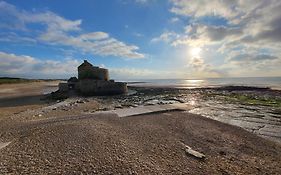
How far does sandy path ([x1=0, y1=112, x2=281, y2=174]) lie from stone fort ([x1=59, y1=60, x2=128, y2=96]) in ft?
81.8

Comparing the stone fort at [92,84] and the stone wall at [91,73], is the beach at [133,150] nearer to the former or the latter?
the stone fort at [92,84]

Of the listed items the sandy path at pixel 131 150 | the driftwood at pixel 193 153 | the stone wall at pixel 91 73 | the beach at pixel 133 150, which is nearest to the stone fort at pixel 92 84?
the stone wall at pixel 91 73

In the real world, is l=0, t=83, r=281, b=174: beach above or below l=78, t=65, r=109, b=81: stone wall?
below

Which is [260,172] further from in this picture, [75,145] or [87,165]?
[75,145]

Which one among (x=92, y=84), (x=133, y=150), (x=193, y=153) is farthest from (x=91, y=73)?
(x=193, y=153)

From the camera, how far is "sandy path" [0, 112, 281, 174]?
643 cm

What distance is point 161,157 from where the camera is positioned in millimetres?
7387

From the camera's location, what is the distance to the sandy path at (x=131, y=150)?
6.43 metres

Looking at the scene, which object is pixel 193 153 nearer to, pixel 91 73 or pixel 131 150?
pixel 131 150

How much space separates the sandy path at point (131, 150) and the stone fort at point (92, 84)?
24927 mm

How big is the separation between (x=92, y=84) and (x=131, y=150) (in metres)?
29.4

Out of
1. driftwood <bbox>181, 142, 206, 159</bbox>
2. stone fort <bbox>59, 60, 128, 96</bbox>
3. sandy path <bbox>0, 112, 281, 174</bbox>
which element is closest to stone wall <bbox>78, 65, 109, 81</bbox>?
stone fort <bbox>59, 60, 128, 96</bbox>

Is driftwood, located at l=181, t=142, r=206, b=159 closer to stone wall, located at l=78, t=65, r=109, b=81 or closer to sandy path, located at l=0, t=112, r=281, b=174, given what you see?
sandy path, located at l=0, t=112, r=281, b=174

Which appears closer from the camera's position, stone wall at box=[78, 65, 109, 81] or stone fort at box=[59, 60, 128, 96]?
stone fort at box=[59, 60, 128, 96]
